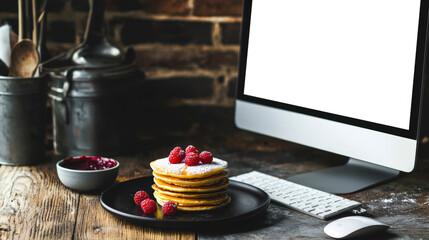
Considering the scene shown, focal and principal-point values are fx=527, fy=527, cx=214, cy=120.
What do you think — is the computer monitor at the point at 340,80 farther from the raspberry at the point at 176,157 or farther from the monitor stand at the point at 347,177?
the raspberry at the point at 176,157

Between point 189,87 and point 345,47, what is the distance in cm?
85

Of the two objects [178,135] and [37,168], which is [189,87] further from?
[37,168]

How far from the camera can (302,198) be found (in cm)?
123

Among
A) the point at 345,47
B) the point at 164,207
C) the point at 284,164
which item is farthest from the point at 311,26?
the point at 164,207

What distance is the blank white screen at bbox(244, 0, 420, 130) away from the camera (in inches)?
46.0

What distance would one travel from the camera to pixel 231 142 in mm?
1885

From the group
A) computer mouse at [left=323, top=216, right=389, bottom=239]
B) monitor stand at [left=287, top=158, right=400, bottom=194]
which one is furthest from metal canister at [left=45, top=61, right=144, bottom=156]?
computer mouse at [left=323, top=216, right=389, bottom=239]

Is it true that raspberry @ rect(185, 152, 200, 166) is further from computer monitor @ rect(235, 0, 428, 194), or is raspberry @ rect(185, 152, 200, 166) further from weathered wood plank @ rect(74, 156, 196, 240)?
computer monitor @ rect(235, 0, 428, 194)

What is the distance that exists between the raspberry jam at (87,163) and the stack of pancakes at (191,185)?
24cm

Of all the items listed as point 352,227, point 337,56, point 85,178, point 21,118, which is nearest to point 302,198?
point 352,227

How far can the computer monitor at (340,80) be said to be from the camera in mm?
1160

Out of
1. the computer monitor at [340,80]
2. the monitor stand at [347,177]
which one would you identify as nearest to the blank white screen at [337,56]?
the computer monitor at [340,80]

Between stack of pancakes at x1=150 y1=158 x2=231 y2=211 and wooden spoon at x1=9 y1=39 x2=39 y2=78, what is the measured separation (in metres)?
0.62

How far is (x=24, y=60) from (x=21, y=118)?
0.17 meters
